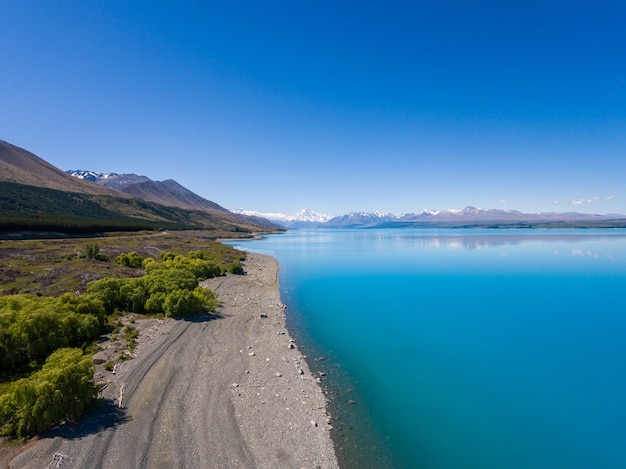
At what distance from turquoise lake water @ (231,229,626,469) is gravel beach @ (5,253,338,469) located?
1.86 m

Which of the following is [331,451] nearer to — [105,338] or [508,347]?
[105,338]

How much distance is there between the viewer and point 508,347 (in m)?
26.4

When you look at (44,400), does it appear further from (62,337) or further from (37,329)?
(62,337)

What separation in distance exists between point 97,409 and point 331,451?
1080 cm

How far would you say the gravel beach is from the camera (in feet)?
39.2

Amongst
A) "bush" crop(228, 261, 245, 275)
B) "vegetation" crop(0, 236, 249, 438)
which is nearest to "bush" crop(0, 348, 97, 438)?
"vegetation" crop(0, 236, 249, 438)

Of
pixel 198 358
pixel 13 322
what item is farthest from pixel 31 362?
pixel 198 358

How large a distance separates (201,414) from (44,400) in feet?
20.3

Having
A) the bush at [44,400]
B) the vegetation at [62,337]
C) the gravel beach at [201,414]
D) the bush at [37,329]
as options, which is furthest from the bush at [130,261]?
the bush at [44,400]

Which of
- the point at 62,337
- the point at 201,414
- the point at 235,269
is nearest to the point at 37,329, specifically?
the point at 62,337

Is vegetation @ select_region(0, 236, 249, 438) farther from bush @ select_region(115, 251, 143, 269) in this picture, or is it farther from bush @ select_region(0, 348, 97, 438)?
bush @ select_region(115, 251, 143, 269)

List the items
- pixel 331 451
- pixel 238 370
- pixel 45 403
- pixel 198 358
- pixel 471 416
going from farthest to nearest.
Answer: pixel 198 358 → pixel 238 370 → pixel 471 416 → pixel 331 451 → pixel 45 403

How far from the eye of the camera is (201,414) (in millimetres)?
14703

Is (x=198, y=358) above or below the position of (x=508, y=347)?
above
